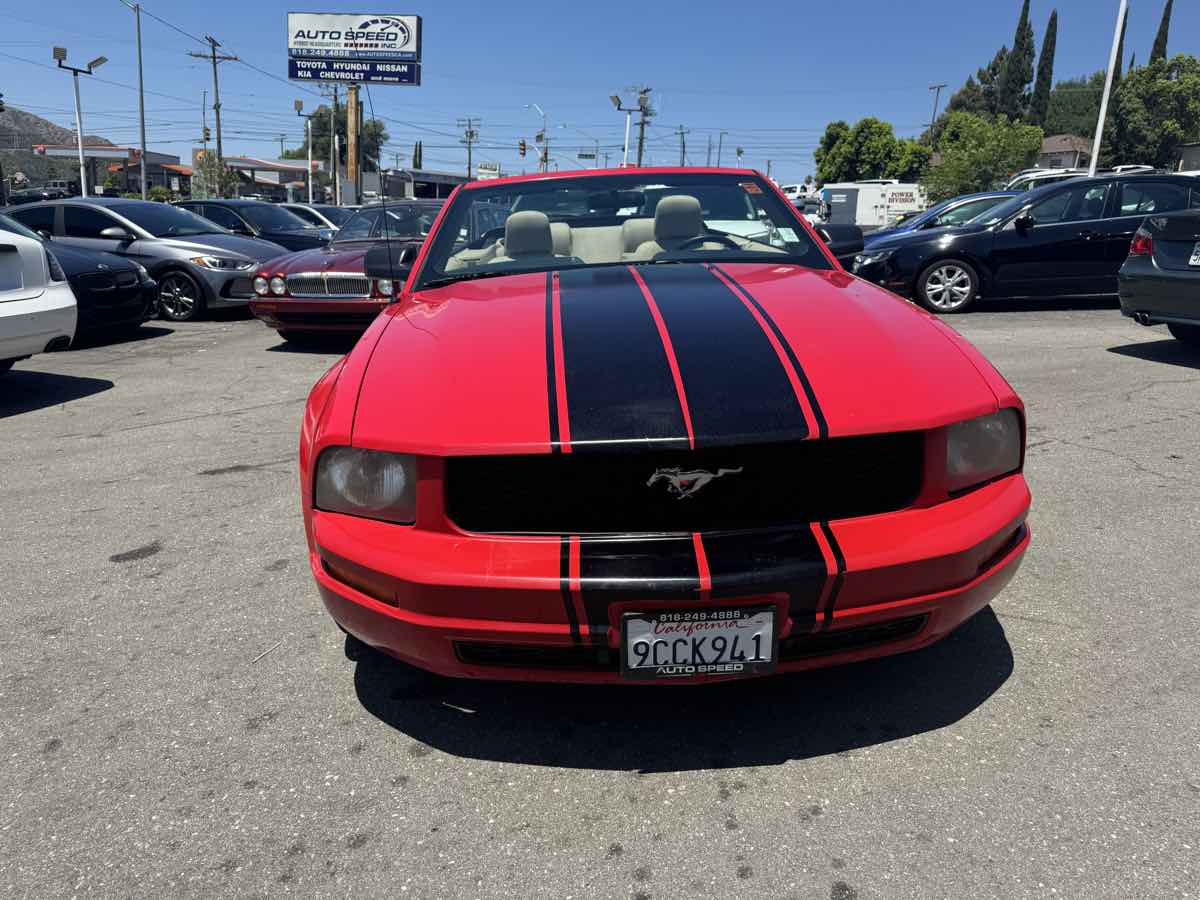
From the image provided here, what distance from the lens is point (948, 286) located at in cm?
993

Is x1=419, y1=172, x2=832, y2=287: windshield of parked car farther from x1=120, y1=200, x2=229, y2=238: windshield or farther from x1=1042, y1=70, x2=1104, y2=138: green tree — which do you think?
x1=1042, y1=70, x2=1104, y2=138: green tree

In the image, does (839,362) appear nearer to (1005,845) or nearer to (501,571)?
(501,571)

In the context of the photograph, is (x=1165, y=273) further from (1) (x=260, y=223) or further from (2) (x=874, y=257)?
(1) (x=260, y=223)

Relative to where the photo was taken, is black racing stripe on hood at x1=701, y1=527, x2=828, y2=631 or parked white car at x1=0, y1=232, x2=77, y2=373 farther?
parked white car at x1=0, y1=232, x2=77, y2=373

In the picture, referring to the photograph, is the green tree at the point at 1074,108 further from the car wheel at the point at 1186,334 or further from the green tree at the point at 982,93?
the car wheel at the point at 1186,334

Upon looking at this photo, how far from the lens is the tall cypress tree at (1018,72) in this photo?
74.9m

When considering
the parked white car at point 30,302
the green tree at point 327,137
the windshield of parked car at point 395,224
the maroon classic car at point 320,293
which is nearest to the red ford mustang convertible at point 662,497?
the parked white car at point 30,302

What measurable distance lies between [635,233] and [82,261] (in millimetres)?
7149

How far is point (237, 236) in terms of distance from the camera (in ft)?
37.0

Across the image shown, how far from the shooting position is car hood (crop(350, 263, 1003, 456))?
1.99 metres

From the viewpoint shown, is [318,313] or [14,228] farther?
[318,313]

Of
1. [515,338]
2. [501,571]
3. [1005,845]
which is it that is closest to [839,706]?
[1005,845]

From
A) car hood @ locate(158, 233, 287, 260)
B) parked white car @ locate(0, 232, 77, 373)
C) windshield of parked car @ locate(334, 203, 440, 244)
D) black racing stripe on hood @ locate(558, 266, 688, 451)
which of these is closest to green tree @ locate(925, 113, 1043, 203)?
windshield of parked car @ locate(334, 203, 440, 244)

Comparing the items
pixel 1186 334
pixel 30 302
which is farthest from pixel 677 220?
pixel 1186 334
